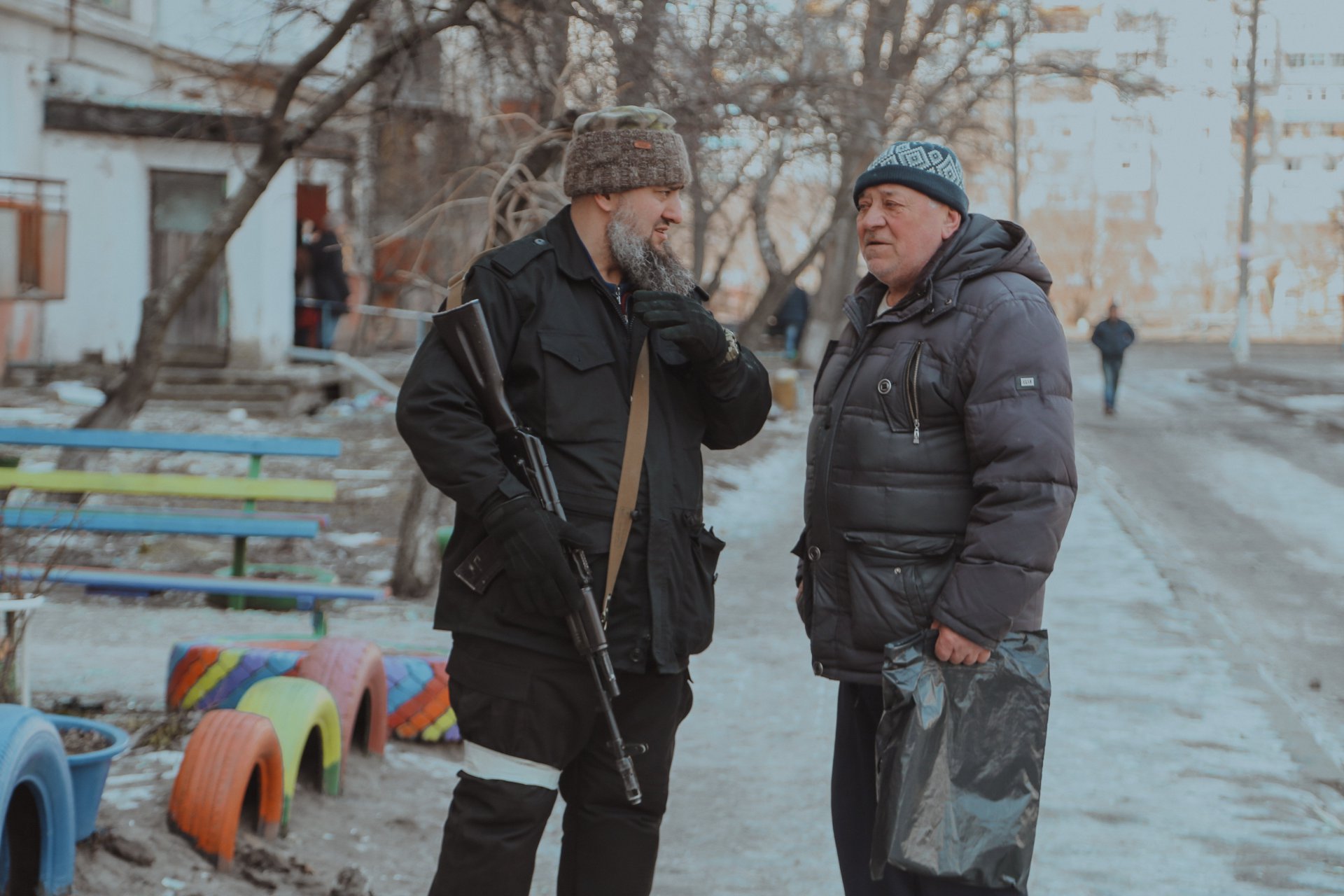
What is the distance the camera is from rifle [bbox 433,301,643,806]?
2.89 meters

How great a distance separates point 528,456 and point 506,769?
639 millimetres

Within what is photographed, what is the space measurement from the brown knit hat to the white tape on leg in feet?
3.92

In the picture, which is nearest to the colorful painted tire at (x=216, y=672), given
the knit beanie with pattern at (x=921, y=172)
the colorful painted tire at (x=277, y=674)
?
the colorful painted tire at (x=277, y=674)

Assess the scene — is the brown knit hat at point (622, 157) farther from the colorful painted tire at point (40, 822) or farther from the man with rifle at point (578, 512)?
the colorful painted tire at point (40, 822)

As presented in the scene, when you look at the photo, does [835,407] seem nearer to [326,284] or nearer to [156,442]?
[156,442]

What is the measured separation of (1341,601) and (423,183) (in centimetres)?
921

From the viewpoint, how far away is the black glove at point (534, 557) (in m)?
2.84

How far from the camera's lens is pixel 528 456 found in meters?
2.96

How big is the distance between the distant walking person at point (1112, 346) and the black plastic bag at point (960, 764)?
18664 millimetres

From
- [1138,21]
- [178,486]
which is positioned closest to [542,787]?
[178,486]

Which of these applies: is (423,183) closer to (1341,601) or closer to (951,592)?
(1341,601)

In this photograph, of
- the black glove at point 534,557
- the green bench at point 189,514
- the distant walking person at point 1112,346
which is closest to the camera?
the black glove at point 534,557

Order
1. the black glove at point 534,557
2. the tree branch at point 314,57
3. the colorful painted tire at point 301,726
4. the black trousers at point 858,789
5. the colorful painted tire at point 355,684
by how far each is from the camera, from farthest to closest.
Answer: the tree branch at point 314,57 → the colorful painted tire at point 355,684 → the colorful painted tire at point 301,726 → the black trousers at point 858,789 → the black glove at point 534,557

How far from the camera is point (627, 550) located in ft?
9.93
